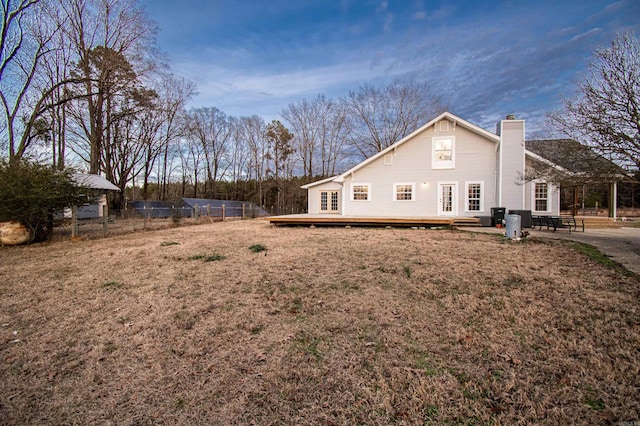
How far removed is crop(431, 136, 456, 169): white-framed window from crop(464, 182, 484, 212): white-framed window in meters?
1.43

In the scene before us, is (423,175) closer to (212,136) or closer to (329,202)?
(329,202)

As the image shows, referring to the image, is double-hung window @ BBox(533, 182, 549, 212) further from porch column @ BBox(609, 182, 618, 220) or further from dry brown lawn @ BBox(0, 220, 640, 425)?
dry brown lawn @ BBox(0, 220, 640, 425)

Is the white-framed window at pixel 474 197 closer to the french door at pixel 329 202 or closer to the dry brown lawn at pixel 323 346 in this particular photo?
the french door at pixel 329 202

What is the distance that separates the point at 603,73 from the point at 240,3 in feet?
42.5

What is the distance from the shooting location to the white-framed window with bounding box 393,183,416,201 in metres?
15.7

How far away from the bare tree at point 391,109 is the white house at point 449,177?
14.6 meters

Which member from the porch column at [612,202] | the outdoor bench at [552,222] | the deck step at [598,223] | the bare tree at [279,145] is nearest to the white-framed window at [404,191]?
the outdoor bench at [552,222]

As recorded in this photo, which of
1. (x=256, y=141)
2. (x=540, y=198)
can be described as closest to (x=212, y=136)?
(x=256, y=141)

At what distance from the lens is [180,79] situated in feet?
95.7

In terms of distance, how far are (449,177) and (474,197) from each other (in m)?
1.62

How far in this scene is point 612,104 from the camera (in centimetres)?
729

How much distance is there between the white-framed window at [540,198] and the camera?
13859 mm

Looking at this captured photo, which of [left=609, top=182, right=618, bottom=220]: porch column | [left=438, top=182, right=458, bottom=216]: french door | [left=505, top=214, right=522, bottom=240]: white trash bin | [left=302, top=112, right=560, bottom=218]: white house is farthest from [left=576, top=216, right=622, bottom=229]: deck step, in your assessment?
[left=505, top=214, right=522, bottom=240]: white trash bin

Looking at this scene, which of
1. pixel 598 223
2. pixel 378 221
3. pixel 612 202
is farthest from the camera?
pixel 612 202
